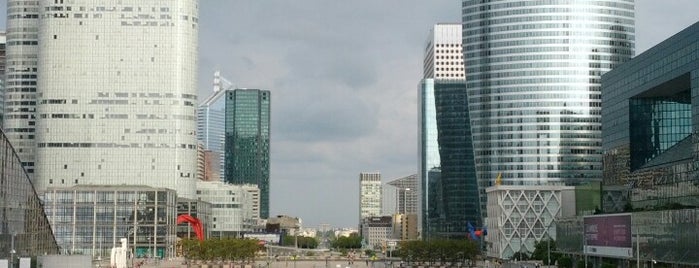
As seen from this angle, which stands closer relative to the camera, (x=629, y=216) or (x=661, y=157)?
(x=629, y=216)

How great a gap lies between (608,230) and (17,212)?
78549 millimetres

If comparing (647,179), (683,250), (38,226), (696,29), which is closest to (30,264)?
(38,226)

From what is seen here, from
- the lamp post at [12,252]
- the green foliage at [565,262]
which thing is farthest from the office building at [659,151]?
the lamp post at [12,252]

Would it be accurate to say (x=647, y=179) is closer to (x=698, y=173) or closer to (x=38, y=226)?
(x=698, y=173)

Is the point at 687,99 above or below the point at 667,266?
above

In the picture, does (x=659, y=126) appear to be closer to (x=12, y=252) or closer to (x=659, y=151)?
(x=659, y=151)

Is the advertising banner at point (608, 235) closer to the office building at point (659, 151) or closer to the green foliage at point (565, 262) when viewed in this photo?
the office building at point (659, 151)

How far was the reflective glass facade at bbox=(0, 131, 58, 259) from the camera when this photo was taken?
384ft

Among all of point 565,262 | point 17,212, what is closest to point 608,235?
point 565,262

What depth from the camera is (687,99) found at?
183 meters

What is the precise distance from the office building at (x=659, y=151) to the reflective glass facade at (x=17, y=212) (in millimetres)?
73791

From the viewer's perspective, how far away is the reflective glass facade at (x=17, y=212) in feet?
384

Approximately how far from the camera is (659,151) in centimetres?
19200

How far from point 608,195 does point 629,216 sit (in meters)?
58.4
